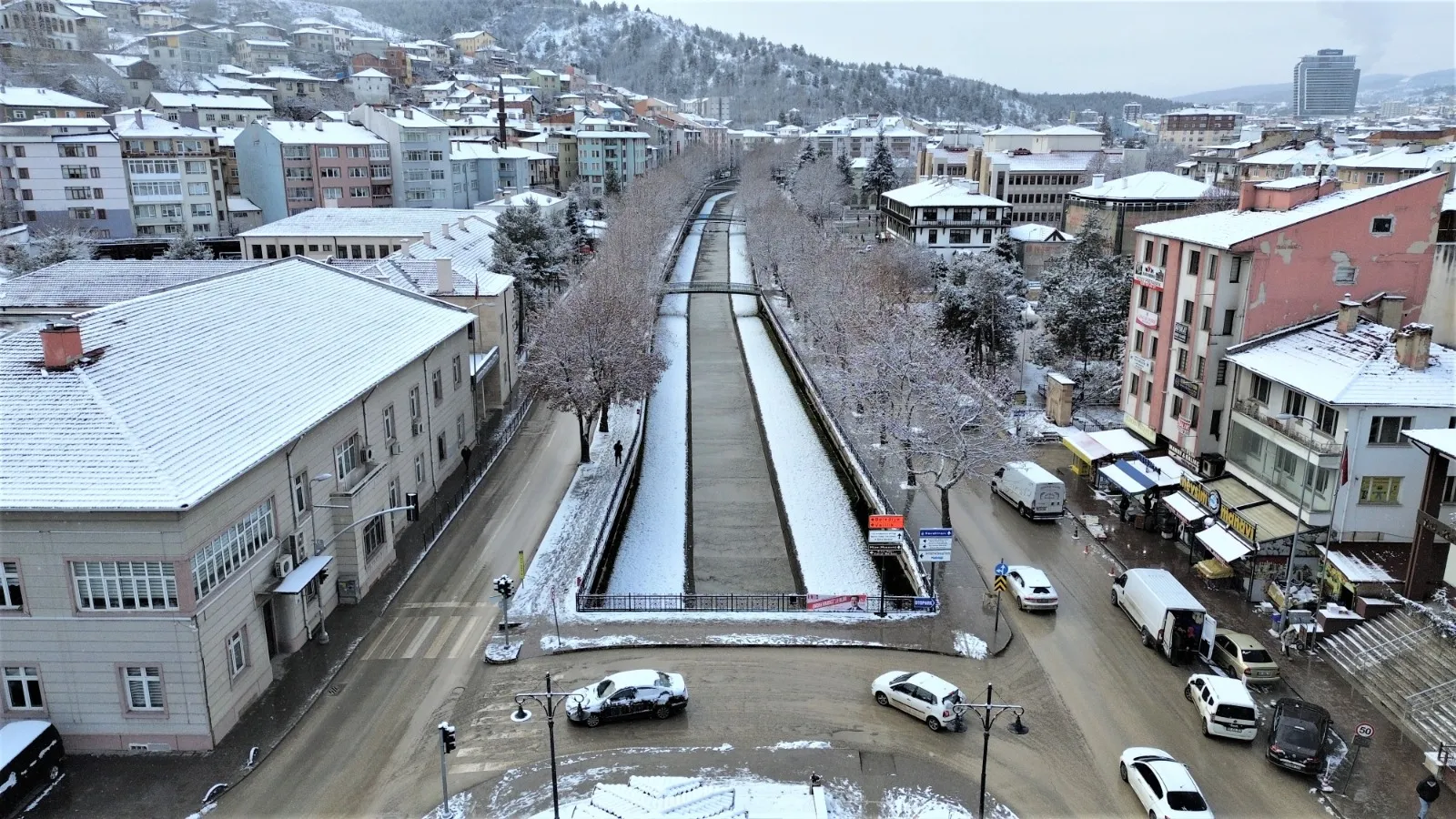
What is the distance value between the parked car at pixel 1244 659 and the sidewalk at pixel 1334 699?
0.37 meters

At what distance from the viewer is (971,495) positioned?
119ft

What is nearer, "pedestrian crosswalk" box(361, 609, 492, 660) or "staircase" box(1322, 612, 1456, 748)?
"staircase" box(1322, 612, 1456, 748)

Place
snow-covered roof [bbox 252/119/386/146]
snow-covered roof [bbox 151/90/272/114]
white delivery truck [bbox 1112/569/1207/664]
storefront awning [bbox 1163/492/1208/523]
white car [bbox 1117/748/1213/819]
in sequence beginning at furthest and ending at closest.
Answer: snow-covered roof [bbox 151/90/272/114] < snow-covered roof [bbox 252/119/386/146] < storefront awning [bbox 1163/492/1208/523] < white delivery truck [bbox 1112/569/1207/664] < white car [bbox 1117/748/1213/819]

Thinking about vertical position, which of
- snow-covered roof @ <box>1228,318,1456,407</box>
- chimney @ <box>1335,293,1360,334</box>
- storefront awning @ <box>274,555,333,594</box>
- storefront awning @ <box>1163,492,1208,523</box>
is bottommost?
storefront awning @ <box>1163,492,1208,523</box>

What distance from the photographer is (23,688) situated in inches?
764

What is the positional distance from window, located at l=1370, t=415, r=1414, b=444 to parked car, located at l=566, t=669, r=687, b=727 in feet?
71.1

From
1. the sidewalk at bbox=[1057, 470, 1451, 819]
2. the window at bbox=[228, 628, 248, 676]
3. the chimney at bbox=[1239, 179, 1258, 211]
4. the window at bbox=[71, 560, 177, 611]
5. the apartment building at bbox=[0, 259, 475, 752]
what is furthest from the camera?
the chimney at bbox=[1239, 179, 1258, 211]

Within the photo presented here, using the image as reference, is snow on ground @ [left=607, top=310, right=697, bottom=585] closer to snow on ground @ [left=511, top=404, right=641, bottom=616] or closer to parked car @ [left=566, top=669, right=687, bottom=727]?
snow on ground @ [left=511, top=404, right=641, bottom=616]

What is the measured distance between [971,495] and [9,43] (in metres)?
147

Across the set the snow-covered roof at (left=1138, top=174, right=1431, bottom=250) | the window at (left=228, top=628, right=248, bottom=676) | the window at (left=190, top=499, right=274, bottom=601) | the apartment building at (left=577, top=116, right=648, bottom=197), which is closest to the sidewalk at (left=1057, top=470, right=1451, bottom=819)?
the snow-covered roof at (left=1138, top=174, right=1431, bottom=250)

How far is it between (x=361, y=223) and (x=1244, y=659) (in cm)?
6388

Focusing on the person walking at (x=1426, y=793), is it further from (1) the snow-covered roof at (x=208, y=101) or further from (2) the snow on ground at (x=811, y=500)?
(1) the snow-covered roof at (x=208, y=101)

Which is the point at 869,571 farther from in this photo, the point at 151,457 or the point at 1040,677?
the point at 151,457

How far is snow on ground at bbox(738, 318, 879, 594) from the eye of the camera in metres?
32.1
